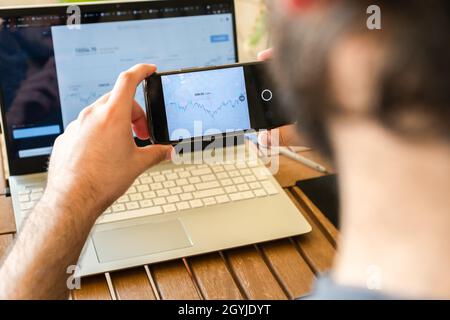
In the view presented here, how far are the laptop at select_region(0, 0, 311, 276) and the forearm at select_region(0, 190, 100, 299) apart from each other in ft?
0.44

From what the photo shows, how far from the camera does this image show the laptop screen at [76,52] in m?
0.86

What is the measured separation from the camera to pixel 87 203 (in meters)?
0.65

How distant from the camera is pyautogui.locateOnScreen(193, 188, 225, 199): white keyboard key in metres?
0.88

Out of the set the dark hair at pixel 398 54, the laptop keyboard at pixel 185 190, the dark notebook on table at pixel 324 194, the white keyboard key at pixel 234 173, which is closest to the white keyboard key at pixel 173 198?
the laptop keyboard at pixel 185 190

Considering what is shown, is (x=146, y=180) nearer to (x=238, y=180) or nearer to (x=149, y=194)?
(x=149, y=194)

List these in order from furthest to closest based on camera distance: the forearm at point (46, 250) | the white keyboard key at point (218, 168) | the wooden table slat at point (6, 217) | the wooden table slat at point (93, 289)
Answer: the white keyboard key at point (218, 168) < the wooden table slat at point (6, 217) < the wooden table slat at point (93, 289) < the forearm at point (46, 250)

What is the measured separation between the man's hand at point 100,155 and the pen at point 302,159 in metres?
0.37

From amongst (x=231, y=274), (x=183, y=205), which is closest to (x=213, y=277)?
(x=231, y=274)

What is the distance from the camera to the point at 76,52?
89 cm

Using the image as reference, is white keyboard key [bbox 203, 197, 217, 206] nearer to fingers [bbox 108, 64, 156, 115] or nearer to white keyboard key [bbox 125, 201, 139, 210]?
white keyboard key [bbox 125, 201, 139, 210]

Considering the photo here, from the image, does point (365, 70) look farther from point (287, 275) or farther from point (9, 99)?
point (9, 99)

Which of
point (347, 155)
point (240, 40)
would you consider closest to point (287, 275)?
point (347, 155)

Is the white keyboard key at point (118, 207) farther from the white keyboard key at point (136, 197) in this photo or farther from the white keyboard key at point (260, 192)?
the white keyboard key at point (260, 192)

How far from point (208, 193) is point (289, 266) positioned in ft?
0.59
